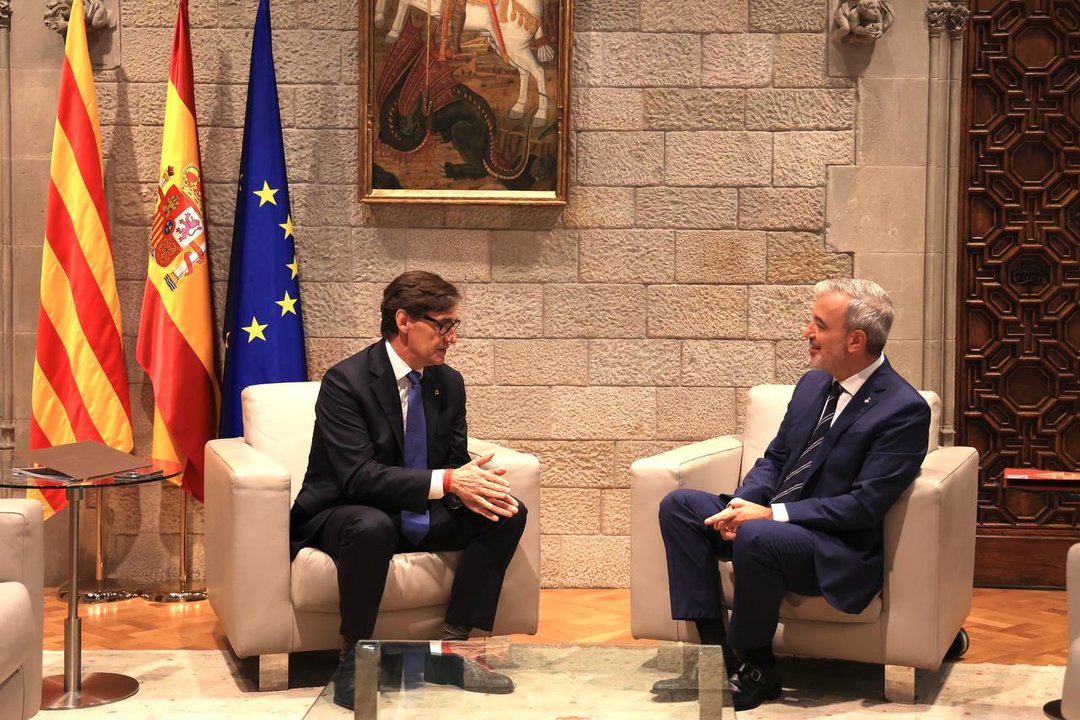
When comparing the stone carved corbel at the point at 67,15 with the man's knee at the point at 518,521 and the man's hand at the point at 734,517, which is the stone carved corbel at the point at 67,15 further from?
the man's hand at the point at 734,517

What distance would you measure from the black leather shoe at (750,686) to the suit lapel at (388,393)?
117cm

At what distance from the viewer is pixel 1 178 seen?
16.0 feet

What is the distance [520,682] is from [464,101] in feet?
9.36

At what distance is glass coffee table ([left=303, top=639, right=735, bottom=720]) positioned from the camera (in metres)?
2.51

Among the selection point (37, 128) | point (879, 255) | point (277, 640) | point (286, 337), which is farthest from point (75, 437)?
point (879, 255)

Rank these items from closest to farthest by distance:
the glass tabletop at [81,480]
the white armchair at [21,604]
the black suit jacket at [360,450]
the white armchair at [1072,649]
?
the white armchair at [1072,649], the white armchair at [21,604], the glass tabletop at [81,480], the black suit jacket at [360,450]

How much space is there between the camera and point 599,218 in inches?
195

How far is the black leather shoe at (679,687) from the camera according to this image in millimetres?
2551

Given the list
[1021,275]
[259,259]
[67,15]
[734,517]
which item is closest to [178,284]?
[259,259]

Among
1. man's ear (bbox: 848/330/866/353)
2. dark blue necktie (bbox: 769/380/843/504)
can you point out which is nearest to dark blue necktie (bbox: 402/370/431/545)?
dark blue necktie (bbox: 769/380/843/504)

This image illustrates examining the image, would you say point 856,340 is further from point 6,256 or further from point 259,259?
point 6,256

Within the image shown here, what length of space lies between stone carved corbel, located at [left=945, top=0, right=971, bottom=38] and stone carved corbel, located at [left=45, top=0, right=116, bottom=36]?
3.22 metres

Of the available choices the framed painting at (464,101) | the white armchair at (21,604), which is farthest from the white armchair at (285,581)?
the framed painting at (464,101)

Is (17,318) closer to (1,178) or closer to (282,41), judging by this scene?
(1,178)
